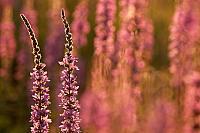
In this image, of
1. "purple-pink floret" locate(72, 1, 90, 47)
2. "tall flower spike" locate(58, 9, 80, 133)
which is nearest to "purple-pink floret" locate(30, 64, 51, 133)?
"tall flower spike" locate(58, 9, 80, 133)

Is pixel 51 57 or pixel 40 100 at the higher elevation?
pixel 51 57

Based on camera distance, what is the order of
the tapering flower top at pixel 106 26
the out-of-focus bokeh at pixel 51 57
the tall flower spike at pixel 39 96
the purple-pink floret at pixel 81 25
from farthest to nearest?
the out-of-focus bokeh at pixel 51 57, the purple-pink floret at pixel 81 25, the tapering flower top at pixel 106 26, the tall flower spike at pixel 39 96

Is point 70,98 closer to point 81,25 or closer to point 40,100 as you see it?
point 40,100

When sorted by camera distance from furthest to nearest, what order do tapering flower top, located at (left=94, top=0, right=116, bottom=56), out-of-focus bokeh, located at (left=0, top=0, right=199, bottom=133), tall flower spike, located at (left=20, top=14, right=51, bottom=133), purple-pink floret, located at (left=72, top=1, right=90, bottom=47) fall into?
out-of-focus bokeh, located at (left=0, top=0, right=199, bottom=133) → purple-pink floret, located at (left=72, top=1, right=90, bottom=47) → tapering flower top, located at (left=94, top=0, right=116, bottom=56) → tall flower spike, located at (left=20, top=14, right=51, bottom=133)

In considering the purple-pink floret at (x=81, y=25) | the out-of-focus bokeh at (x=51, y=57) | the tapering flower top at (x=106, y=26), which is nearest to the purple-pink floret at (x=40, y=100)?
the tapering flower top at (x=106, y=26)

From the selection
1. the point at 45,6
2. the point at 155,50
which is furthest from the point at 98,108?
the point at 45,6

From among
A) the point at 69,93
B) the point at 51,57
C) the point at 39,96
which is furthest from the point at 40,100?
A: the point at 51,57

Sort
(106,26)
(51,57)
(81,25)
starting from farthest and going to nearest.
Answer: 1. (51,57)
2. (81,25)
3. (106,26)

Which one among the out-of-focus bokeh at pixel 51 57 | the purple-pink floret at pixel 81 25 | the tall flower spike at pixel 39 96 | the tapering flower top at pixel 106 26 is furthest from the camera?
the out-of-focus bokeh at pixel 51 57

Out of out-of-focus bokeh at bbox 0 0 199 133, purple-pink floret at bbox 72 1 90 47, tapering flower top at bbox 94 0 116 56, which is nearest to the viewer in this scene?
tapering flower top at bbox 94 0 116 56

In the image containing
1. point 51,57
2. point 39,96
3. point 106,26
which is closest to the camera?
point 39,96

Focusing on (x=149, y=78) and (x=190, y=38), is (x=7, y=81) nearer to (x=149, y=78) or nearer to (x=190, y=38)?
(x=149, y=78)

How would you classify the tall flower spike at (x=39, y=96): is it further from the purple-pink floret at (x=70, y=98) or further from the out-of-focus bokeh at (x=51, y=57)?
the out-of-focus bokeh at (x=51, y=57)

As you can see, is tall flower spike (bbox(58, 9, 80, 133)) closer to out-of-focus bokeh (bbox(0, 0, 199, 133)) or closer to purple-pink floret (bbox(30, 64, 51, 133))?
purple-pink floret (bbox(30, 64, 51, 133))
